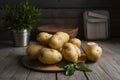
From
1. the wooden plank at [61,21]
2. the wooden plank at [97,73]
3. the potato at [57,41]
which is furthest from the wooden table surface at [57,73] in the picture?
the wooden plank at [61,21]

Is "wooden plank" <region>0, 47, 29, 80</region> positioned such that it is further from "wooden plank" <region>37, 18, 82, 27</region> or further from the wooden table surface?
"wooden plank" <region>37, 18, 82, 27</region>

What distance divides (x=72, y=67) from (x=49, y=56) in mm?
84

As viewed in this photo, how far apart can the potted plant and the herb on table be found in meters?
0.49

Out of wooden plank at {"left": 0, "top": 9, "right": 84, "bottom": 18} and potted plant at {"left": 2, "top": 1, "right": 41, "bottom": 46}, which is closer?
potted plant at {"left": 2, "top": 1, "right": 41, "bottom": 46}

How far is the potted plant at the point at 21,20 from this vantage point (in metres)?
1.20

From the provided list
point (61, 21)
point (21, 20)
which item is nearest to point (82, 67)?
point (21, 20)

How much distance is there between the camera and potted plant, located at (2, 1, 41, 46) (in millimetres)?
1200

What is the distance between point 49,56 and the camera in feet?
2.48

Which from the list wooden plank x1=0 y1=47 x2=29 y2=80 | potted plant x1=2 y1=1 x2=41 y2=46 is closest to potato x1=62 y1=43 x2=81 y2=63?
wooden plank x1=0 y1=47 x2=29 y2=80

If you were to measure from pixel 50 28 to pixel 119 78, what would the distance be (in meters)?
0.69

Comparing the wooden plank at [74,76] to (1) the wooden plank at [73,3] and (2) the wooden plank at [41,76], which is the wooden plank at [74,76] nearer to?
(2) the wooden plank at [41,76]

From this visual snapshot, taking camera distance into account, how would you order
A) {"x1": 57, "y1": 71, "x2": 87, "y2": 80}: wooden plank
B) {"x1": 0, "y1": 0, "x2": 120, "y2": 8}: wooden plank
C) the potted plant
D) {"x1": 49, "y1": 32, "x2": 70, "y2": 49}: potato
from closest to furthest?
{"x1": 57, "y1": 71, "x2": 87, "y2": 80}: wooden plank < {"x1": 49, "y1": 32, "x2": 70, "y2": 49}: potato < the potted plant < {"x1": 0, "y1": 0, "x2": 120, "y2": 8}: wooden plank

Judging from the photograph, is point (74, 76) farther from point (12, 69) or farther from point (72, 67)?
point (12, 69)

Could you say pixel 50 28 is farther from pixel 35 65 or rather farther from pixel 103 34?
pixel 35 65
